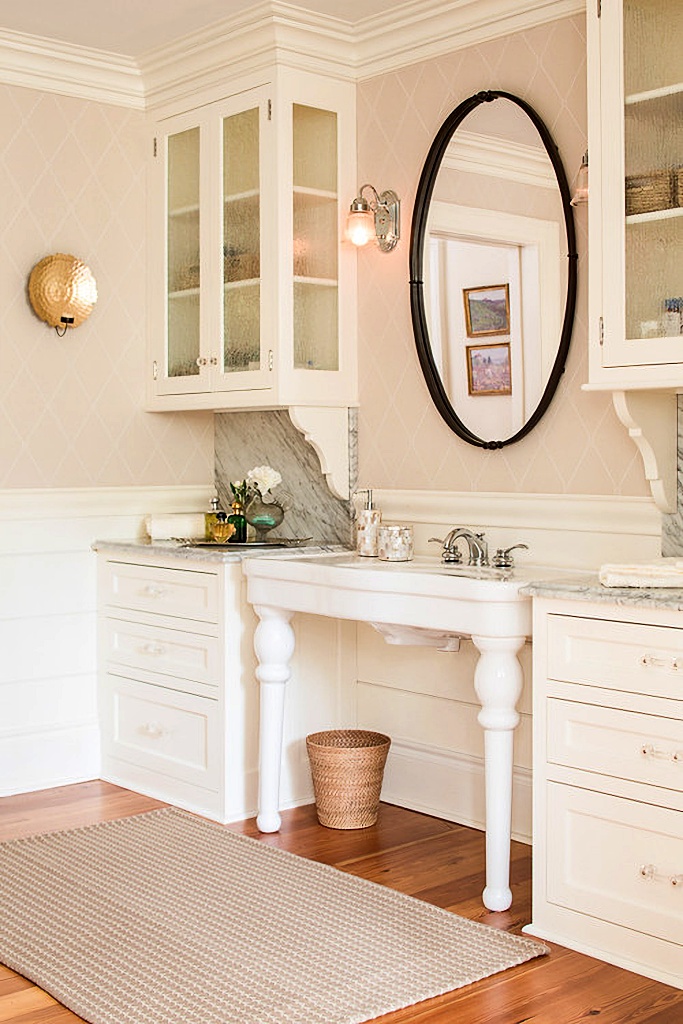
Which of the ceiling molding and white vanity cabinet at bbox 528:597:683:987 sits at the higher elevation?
the ceiling molding

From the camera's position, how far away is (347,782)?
378cm

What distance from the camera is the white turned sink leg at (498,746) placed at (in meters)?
3.12

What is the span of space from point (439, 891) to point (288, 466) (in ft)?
5.71

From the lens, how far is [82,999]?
2.65 metres

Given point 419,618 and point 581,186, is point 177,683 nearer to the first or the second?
point 419,618

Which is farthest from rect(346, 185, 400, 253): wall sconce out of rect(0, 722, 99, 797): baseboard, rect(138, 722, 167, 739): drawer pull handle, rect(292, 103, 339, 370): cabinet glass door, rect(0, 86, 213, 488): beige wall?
rect(0, 722, 99, 797): baseboard

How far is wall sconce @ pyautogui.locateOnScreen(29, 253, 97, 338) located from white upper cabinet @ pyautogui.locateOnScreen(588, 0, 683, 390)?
1.99 meters

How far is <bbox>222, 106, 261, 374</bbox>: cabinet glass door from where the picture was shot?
4.10m

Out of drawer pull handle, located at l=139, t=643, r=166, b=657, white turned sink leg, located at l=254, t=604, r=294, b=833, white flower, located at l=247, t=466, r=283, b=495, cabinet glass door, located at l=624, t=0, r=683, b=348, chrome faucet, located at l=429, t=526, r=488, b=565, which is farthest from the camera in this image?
white flower, located at l=247, t=466, r=283, b=495

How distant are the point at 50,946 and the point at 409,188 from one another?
8.10ft

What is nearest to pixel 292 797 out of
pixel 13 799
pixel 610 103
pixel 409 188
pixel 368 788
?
pixel 368 788

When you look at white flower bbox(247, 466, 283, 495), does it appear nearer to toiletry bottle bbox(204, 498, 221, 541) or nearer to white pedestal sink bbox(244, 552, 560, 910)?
toiletry bottle bbox(204, 498, 221, 541)

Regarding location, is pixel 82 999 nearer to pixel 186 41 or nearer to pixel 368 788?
pixel 368 788

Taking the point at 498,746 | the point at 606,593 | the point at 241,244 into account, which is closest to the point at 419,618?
the point at 498,746
